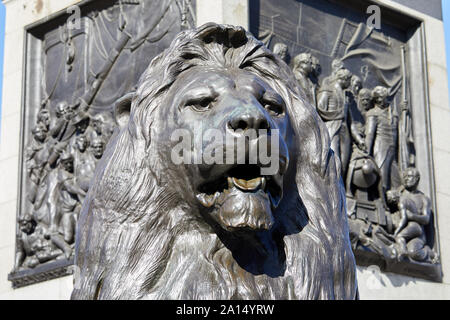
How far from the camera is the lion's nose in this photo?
2457mm

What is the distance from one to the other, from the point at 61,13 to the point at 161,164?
732 cm

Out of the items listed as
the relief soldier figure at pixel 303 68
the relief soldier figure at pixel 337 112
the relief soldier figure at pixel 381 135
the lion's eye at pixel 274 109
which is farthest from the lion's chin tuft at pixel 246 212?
the relief soldier figure at pixel 381 135

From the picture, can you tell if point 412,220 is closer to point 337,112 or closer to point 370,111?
point 370,111

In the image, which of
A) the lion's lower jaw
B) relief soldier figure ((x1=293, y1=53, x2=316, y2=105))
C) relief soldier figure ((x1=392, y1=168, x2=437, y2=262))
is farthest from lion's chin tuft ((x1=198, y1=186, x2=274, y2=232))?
relief soldier figure ((x1=392, y1=168, x2=437, y2=262))

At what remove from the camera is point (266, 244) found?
261cm

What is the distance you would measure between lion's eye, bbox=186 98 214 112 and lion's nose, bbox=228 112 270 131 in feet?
0.56

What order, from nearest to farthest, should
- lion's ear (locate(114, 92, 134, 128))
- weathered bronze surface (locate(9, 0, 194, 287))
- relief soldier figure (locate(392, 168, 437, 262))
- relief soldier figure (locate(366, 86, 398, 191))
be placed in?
lion's ear (locate(114, 92, 134, 128))
weathered bronze surface (locate(9, 0, 194, 287))
relief soldier figure (locate(392, 168, 437, 262))
relief soldier figure (locate(366, 86, 398, 191))

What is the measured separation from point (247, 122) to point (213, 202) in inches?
9.7

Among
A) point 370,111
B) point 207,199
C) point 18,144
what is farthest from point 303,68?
point 207,199

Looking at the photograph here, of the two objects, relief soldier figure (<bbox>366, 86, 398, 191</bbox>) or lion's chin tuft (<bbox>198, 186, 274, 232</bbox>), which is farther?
relief soldier figure (<bbox>366, 86, 398, 191</bbox>)

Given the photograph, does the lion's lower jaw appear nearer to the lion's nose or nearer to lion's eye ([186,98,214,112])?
the lion's nose

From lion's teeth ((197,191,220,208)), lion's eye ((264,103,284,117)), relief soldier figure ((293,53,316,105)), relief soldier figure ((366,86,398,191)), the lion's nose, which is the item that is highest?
relief soldier figure ((293,53,316,105))
